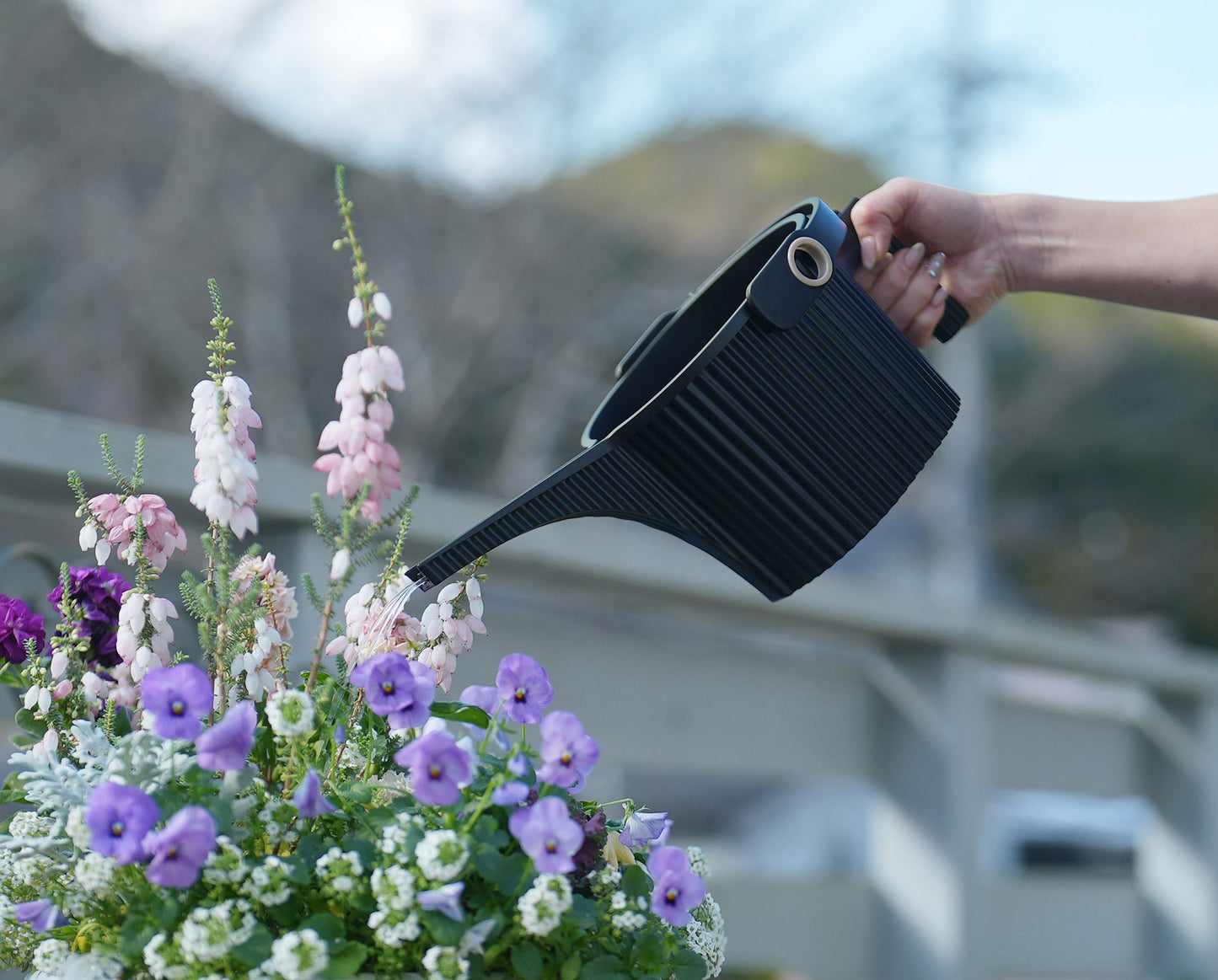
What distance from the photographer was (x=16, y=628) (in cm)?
73

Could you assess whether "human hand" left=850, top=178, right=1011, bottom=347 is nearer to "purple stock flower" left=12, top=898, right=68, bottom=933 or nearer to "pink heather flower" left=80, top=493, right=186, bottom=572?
"pink heather flower" left=80, top=493, right=186, bottom=572

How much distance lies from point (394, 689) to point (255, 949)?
5.8 inches

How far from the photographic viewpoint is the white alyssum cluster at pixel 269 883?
1.95 ft

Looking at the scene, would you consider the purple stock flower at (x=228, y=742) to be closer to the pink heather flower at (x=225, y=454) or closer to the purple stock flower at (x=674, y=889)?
the pink heather flower at (x=225, y=454)

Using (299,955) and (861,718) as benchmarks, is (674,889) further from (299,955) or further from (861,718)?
(861,718)

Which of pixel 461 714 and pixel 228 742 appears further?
pixel 461 714

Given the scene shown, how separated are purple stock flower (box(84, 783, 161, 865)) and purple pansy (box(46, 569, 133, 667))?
165mm

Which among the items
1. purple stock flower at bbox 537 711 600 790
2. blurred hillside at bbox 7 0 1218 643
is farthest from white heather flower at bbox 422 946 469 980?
blurred hillside at bbox 7 0 1218 643

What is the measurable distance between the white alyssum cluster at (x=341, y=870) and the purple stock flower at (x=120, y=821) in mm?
89

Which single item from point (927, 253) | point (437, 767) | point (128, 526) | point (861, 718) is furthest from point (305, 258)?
point (437, 767)

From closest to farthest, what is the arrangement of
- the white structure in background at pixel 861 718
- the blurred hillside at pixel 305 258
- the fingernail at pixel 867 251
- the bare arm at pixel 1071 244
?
the fingernail at pixel 867 251, the bare arm at pixel 1071 244, the white structure in background at pixel 861 718, the blurred hillside at pixel 305 258

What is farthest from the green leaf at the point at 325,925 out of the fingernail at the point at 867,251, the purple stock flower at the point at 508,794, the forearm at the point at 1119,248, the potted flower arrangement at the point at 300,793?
the forearm at the point at 1119,248

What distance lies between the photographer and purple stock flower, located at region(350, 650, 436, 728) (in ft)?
2.09

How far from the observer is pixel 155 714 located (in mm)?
613
